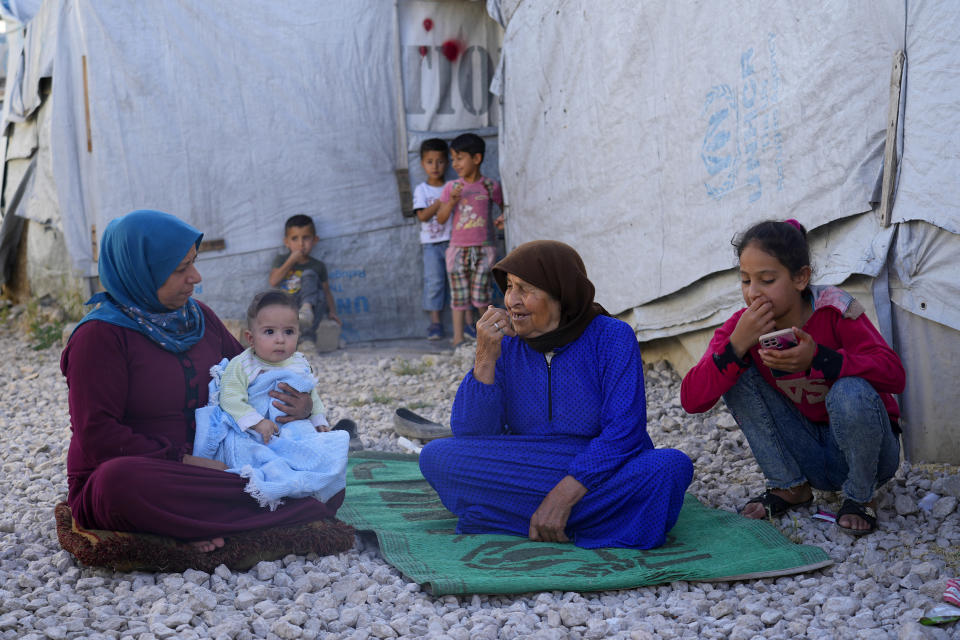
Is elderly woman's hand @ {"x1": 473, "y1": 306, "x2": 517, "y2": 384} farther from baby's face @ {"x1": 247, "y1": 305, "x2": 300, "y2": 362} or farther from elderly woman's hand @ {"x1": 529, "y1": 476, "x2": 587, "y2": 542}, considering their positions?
baby's face @ {"x1": 247, "y1": 305, "x2": 300, "y2": 362}

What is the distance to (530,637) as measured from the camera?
2.41m

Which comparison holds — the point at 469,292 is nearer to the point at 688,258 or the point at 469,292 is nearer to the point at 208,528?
the point at 688,258

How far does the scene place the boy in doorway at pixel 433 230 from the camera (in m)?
7.43

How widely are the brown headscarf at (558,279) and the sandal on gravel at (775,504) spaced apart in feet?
2.95

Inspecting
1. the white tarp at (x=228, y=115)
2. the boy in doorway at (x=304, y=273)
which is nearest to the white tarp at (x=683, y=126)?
the white tarp at (x=228, y=115)

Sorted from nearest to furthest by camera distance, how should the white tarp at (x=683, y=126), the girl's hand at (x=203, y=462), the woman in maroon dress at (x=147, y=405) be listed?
the woman in maroon dress at (x=147, y=405)
the girl's hand at (x=203, y=462)
the white tarp at (x=683, y=126)

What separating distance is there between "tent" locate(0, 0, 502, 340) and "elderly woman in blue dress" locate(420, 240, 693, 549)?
15.4 ft

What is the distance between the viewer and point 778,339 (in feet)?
9.71

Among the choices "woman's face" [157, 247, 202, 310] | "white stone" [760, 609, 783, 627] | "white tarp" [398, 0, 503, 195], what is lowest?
"white stone" [760, 609, 783, 627]

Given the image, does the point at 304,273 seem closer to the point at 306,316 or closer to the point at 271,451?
the point at 306,316

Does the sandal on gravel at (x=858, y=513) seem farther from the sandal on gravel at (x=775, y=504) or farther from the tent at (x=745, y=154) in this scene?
the tent at (x=745, y=154)

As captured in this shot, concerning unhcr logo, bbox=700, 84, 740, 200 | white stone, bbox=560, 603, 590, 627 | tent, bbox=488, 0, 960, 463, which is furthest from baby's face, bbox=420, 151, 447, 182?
white stone, bbox=560, 603, 590, 627

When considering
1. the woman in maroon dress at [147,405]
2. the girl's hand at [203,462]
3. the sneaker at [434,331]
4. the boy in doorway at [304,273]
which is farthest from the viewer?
the sneaker at [434,331]

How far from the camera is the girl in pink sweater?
2943 mm
